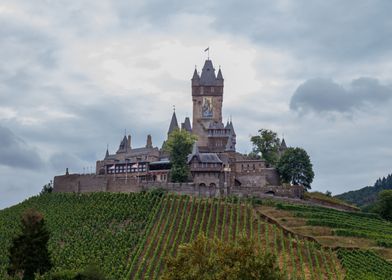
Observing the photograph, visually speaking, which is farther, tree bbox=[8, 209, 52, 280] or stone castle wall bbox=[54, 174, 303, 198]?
stone castle wall bbox=[54, 174, 303, 198]

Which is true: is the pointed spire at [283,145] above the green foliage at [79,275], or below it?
above

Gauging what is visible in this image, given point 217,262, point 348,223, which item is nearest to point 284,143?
point 348,223

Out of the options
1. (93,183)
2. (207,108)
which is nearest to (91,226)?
(93,183)

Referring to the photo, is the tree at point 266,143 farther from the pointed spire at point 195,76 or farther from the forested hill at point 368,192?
the forested hill at point 368,192

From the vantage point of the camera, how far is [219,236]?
7569 centimetres

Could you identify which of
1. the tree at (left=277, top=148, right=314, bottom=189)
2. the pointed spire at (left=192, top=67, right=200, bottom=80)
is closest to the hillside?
the tree at (left=277, top=148, right=314, bottom=189)

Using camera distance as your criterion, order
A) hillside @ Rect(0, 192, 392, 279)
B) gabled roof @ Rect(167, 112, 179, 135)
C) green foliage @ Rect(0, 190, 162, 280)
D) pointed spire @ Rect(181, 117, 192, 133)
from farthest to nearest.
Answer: gabled roof @ Rect(167, 112, 179, 135), pointed spire @ Rect(181, 117, 192, 133), green foliage @ Rect(0, 190, 162, 280), hillside @ Rect(0, 192, 392, 279)

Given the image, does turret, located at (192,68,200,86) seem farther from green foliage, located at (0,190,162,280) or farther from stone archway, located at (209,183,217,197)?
green foliage, located at (0,190,162,280)

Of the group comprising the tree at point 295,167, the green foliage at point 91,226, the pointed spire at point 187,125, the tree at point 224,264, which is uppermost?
the pointed spire at point 187,125

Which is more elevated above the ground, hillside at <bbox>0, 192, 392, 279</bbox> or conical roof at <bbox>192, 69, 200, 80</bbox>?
conical roof at <bbox>192, 69, 200, 80</bbox>

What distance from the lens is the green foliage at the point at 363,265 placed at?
67.2m

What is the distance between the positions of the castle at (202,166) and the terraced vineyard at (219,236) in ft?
21.5

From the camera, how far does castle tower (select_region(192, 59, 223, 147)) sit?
367 feet

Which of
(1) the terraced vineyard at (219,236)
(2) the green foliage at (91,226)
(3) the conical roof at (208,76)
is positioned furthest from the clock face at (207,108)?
(1) the terraced vineyard at (219,236)
